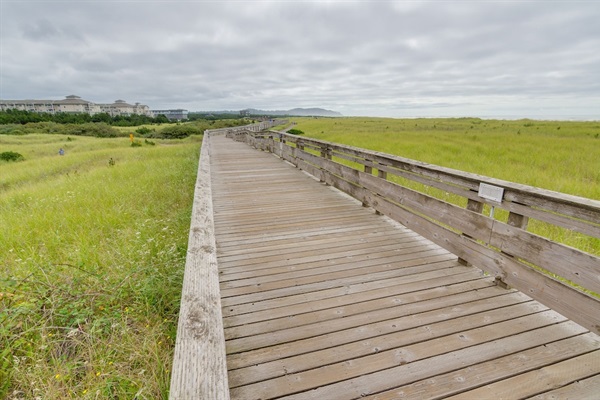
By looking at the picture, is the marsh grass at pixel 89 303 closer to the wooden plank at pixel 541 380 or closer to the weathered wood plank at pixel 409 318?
the weathered wood plank at pixel 409 318

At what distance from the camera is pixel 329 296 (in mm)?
3082

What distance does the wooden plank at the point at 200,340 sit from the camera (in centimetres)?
117

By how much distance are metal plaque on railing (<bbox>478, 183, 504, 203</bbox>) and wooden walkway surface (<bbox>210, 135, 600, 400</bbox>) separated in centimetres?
89

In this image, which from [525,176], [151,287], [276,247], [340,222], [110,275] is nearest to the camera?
[151,287]

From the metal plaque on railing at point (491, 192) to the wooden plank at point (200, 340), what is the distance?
2700mm

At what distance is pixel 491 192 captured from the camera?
10.3 ft

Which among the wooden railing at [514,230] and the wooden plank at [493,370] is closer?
the wooden plank at [493,370]

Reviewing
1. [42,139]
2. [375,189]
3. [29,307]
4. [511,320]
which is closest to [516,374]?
[511,320]

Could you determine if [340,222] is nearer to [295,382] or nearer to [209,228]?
[209,228]

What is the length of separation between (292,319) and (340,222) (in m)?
2.65

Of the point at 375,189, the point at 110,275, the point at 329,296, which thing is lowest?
the point at 110,275

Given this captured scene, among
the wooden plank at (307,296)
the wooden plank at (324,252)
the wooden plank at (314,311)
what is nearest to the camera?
the wooden plank at (314,311)

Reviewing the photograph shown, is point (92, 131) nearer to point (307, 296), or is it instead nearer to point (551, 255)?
point (307, 296)

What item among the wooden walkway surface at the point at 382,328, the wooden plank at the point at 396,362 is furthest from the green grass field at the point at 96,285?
the wooden plank at the point at 396,362
